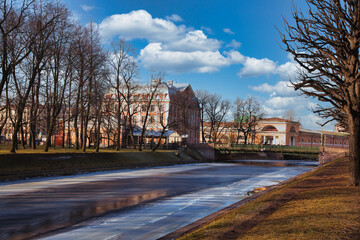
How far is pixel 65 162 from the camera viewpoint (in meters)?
34.1

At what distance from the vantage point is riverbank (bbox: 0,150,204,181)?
27.6 metres

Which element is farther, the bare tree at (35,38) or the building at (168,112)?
the building at (168,112)

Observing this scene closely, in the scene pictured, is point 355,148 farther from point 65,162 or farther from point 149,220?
point 65,162

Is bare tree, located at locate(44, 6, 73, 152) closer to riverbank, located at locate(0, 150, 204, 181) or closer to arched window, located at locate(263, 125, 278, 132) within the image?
riverbank, located at locate(0, 150, 204, 181)

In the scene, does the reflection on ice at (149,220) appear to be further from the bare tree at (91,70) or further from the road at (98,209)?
the bare tree at (91,70)

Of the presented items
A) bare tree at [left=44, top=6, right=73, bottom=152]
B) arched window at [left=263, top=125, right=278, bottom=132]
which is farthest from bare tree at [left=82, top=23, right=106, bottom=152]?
arched window at [left=263, top=125, right=278, bottom=132]

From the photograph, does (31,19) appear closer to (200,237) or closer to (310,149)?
(200,237)

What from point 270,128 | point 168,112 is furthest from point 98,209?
point 270,128

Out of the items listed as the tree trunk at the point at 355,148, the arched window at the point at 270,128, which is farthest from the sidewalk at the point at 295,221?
the arched window at the point at 270,128

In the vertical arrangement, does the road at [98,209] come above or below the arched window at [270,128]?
below

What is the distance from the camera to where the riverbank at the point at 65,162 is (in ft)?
90.6

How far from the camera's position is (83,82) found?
40688 millimetres

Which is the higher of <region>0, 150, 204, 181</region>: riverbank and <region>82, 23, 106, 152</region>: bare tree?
<region>82, 23, 106, 152</region>: bare tree

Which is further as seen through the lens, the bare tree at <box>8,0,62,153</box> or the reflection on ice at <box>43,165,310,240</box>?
the bare tree at <box>8,0,62,153</box>
